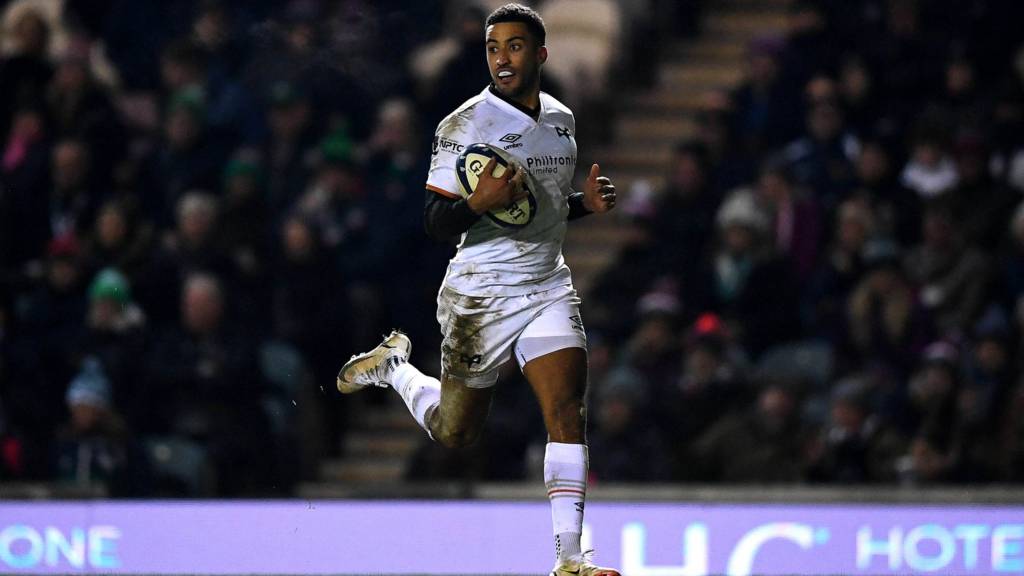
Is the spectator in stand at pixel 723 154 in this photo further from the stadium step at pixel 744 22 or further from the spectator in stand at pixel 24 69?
the spectator in stand at pixel 24 69

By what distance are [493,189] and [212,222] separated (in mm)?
6731

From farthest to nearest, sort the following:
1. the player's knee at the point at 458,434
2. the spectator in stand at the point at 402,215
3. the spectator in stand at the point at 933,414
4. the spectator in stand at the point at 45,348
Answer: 1. the spectator in stand at the point at 402,215
2. the spectator in stand at the point at 45,348
3. the spectator in stand at the point at 933,414
4. the player's knee at the point at 458,434

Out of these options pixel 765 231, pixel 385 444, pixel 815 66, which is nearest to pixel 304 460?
pixel 385 444

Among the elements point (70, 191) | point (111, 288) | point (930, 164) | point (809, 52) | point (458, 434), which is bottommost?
point (458, 434)

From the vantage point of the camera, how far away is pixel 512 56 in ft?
24.9

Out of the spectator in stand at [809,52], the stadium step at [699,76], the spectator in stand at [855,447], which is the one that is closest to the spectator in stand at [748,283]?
the spectator in stand at [855,447]

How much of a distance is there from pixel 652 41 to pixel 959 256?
15.3 ft

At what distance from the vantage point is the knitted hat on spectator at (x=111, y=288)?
13242mm

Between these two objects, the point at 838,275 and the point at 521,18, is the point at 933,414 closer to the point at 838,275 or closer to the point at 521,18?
the point at 838,275

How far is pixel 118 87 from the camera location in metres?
16.0

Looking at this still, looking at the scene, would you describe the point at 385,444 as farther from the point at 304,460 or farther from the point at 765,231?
the point at 765,231

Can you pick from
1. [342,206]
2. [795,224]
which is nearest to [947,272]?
[795,224]

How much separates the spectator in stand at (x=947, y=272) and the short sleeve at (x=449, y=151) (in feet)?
17.3

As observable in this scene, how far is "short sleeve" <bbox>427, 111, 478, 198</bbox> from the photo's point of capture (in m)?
7.56
